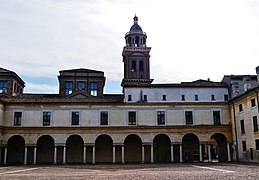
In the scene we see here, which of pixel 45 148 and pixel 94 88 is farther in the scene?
pixel 94 88

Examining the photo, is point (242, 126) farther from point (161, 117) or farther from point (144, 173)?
point (144, 173)

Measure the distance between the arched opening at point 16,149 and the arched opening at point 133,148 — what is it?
41.9ft

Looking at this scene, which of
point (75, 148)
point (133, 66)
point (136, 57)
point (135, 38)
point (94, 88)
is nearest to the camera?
point (75, 148)

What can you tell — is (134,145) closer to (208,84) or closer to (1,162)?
(208,84)

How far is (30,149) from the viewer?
3925 cm

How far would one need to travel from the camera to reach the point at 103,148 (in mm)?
40500

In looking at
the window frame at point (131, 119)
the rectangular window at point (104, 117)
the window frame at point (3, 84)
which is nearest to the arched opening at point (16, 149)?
the rectangular window at point (104, 117)

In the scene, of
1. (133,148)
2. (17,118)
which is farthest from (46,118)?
(133,148)

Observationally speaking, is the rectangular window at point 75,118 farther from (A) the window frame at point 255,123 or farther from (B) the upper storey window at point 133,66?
(B) the upper storey window at point 133,66

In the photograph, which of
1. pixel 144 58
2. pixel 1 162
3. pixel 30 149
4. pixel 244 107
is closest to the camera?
pixel 244 107

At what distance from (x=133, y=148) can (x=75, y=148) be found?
725 cm

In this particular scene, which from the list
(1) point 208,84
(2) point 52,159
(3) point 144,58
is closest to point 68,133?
(2) point 52,159

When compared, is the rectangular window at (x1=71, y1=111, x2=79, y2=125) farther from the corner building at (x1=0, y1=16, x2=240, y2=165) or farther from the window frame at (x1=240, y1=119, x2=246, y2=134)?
the window frame at (x1=240, y1=119, x2=246, y2=134)

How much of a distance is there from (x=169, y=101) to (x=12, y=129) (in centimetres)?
1873
